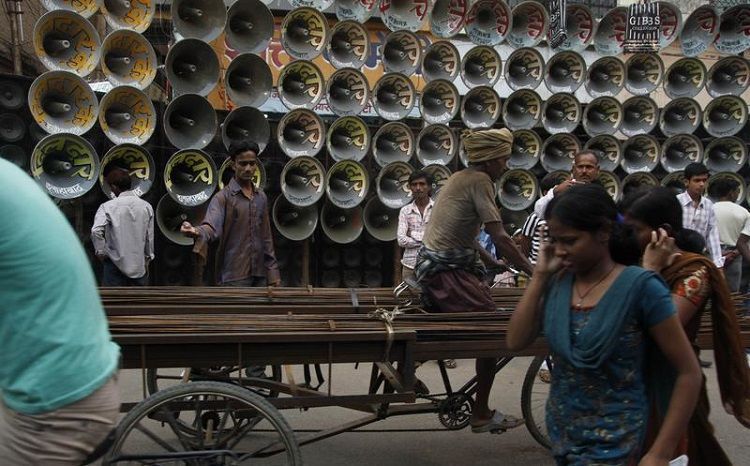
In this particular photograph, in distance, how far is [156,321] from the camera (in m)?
2.85

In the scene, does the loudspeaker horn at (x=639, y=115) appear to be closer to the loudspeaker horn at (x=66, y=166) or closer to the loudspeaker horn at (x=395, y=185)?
the loudspeaker horn at (x=395, y=185)

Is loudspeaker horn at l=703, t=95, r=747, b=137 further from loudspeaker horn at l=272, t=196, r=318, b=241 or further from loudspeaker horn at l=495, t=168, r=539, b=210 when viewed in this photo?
loudspeaker horn at l=272, t=196, r=318, b=241

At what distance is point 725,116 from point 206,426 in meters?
8.01

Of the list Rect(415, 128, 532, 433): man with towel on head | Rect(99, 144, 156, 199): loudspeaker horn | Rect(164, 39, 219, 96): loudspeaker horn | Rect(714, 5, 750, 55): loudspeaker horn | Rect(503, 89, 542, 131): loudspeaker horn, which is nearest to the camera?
Rect(415, 128, 532, 433): man with towel on head

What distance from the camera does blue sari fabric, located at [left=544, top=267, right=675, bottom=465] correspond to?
1.74 m

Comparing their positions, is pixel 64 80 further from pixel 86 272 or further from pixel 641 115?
pixel 641 115

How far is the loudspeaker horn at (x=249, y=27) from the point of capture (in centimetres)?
715

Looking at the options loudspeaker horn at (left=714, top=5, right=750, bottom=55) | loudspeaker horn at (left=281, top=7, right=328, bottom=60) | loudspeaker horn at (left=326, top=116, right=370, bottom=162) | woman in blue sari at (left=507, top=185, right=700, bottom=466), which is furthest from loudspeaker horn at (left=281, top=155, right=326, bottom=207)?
loudspeaker horn at (left=714, top=5, right=750, bottom=55)

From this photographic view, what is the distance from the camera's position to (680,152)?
28.5 feet

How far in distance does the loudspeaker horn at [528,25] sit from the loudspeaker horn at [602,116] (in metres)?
1.03

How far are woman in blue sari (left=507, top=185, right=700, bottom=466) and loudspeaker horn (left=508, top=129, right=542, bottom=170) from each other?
250 inches

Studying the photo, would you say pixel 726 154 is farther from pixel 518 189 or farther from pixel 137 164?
pixel 137 164

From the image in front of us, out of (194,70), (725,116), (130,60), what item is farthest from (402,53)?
(725,116)

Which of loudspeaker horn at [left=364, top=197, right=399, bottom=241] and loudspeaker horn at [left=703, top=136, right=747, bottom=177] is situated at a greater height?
loudspeaker horn at [left=703, top=136, right=747, bottom=177]
